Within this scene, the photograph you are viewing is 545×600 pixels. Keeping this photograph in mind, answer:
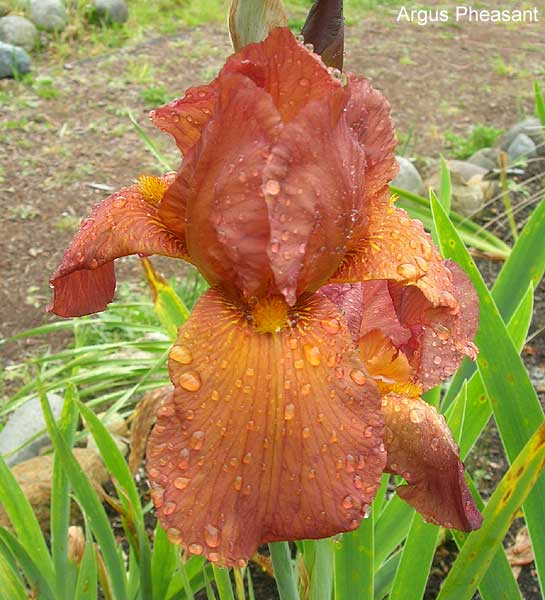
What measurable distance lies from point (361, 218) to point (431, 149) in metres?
3.76

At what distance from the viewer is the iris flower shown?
56 cm

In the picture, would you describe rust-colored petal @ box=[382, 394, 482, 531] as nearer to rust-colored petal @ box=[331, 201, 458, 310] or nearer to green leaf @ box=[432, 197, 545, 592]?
rust-colored petal @ box=[331, 201, 458, 310]

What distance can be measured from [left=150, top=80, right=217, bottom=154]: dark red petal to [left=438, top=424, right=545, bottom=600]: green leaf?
1.60 ft

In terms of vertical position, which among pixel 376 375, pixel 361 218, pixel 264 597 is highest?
pixel 361 218

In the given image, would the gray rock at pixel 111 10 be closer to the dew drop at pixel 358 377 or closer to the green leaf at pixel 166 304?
the green leaf at pixel 166 304

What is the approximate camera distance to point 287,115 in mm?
618

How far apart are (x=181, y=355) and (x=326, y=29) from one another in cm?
34

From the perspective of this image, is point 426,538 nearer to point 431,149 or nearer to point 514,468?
point 514,468

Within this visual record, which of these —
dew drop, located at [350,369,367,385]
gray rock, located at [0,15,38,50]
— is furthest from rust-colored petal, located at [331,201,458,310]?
gray rock, located at [0,15,38,50]

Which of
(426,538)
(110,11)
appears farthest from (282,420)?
(110,11)

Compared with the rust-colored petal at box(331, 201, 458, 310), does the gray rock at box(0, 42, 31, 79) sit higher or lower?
lower

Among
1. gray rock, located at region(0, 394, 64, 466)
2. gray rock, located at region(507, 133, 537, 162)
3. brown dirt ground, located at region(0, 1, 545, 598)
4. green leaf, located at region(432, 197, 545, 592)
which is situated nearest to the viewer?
green leaf, located at region(432, 197, 545, 592)

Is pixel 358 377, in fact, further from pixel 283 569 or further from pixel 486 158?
pixel 486 158

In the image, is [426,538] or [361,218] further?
[426,538]
